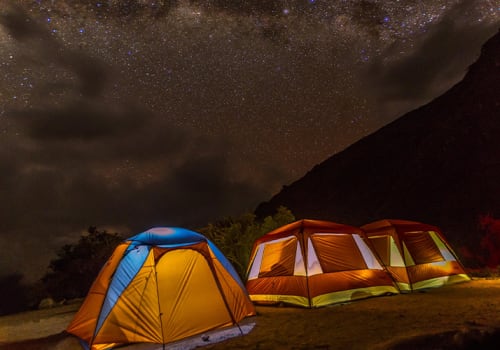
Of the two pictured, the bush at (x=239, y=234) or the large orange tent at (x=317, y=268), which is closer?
the large orange tent at (x=317, y=268)

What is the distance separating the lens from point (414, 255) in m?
11.0

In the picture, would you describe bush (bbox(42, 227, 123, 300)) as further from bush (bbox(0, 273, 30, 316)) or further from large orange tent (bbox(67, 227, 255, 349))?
large orange tent (bbox(67, 227, 255, 349))

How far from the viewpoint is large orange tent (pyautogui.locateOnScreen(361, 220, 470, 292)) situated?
10.7 meters

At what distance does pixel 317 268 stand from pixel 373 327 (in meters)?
2.76

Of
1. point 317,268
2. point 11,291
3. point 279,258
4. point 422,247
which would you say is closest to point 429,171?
point 422,247

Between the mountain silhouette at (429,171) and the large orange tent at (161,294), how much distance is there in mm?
26500

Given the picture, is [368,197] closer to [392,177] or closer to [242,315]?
[392,177]

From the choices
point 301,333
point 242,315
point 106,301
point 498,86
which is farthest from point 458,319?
point 498,86

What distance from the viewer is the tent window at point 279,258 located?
940cm

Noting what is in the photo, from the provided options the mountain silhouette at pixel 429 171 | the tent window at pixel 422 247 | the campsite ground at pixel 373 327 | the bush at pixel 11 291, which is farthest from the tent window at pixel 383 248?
the bush at pixel 11 291

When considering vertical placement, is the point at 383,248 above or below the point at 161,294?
below

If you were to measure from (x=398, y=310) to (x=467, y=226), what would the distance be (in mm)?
26860

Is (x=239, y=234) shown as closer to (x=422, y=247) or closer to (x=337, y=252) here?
(x=422, y=247)

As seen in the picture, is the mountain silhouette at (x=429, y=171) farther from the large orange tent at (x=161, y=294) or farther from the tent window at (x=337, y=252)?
the large orange tent at (x=161, y=294)
